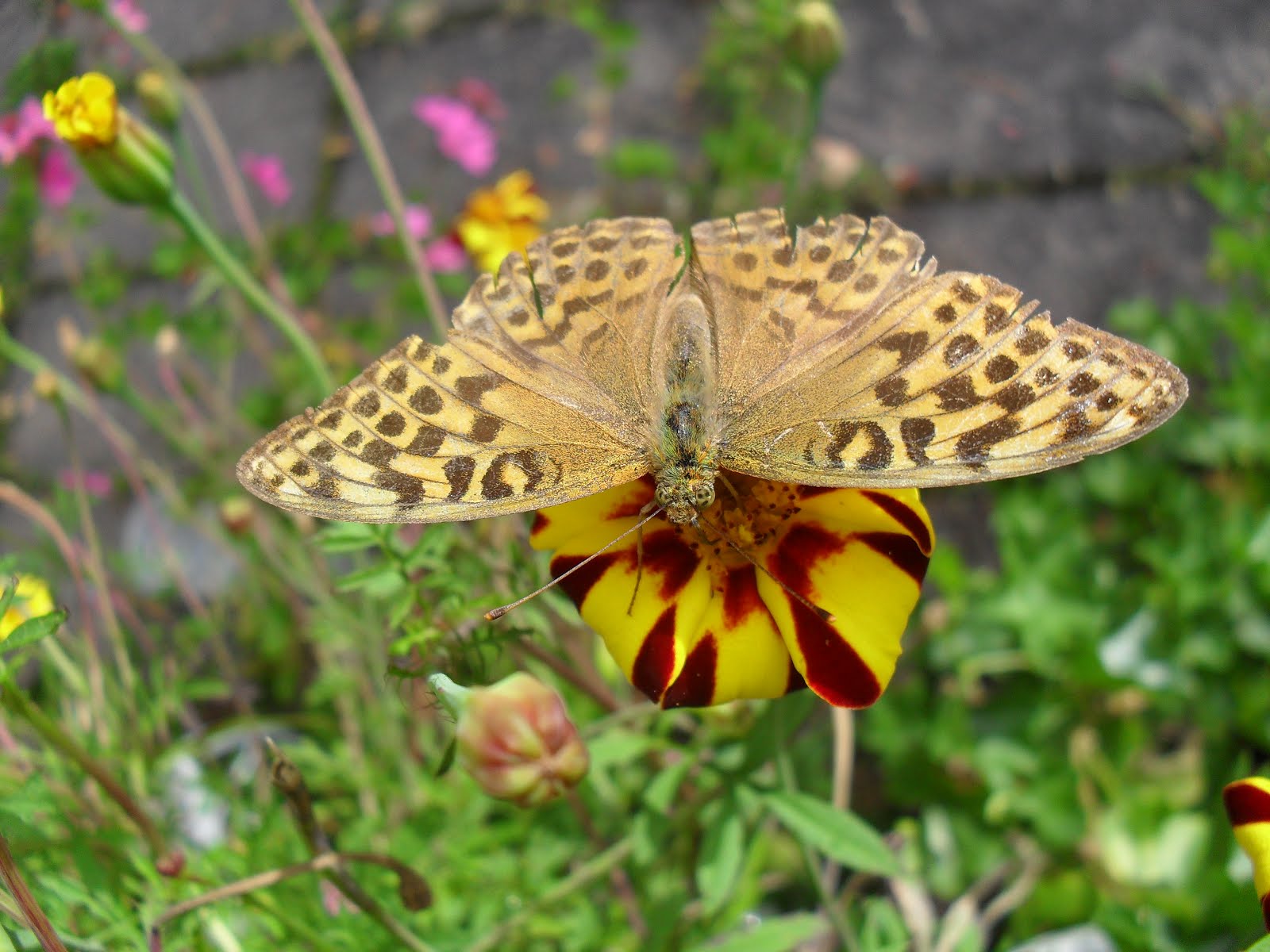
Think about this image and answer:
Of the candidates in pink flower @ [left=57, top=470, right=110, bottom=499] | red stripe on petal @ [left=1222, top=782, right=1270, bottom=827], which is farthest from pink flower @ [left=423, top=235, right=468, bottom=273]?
red stripe on petal @ [left=1222, top=782, right=1270, bottom=827]

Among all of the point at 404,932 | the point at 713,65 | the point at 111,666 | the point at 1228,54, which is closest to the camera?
the point at 404,932

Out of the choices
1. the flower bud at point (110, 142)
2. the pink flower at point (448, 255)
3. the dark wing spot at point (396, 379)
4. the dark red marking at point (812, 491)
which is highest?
the flower bud at point (110, 142)

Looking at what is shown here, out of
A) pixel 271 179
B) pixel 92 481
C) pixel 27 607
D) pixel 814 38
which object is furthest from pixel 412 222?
pixel 27 607

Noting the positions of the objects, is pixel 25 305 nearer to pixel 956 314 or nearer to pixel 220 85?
pixel 220 85

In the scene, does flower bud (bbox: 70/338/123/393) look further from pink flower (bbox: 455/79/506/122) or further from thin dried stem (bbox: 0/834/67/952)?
pink flower (bbox: 455/79/506/122)

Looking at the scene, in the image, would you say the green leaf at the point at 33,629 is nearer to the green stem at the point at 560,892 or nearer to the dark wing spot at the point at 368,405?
the dark wing spot at the point at 368,405

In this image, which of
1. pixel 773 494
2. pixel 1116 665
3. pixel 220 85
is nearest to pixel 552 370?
pixel 773 494

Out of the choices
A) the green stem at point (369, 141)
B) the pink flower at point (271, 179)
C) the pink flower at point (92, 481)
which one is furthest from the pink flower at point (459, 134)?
the pink flower at point (92, 481)
